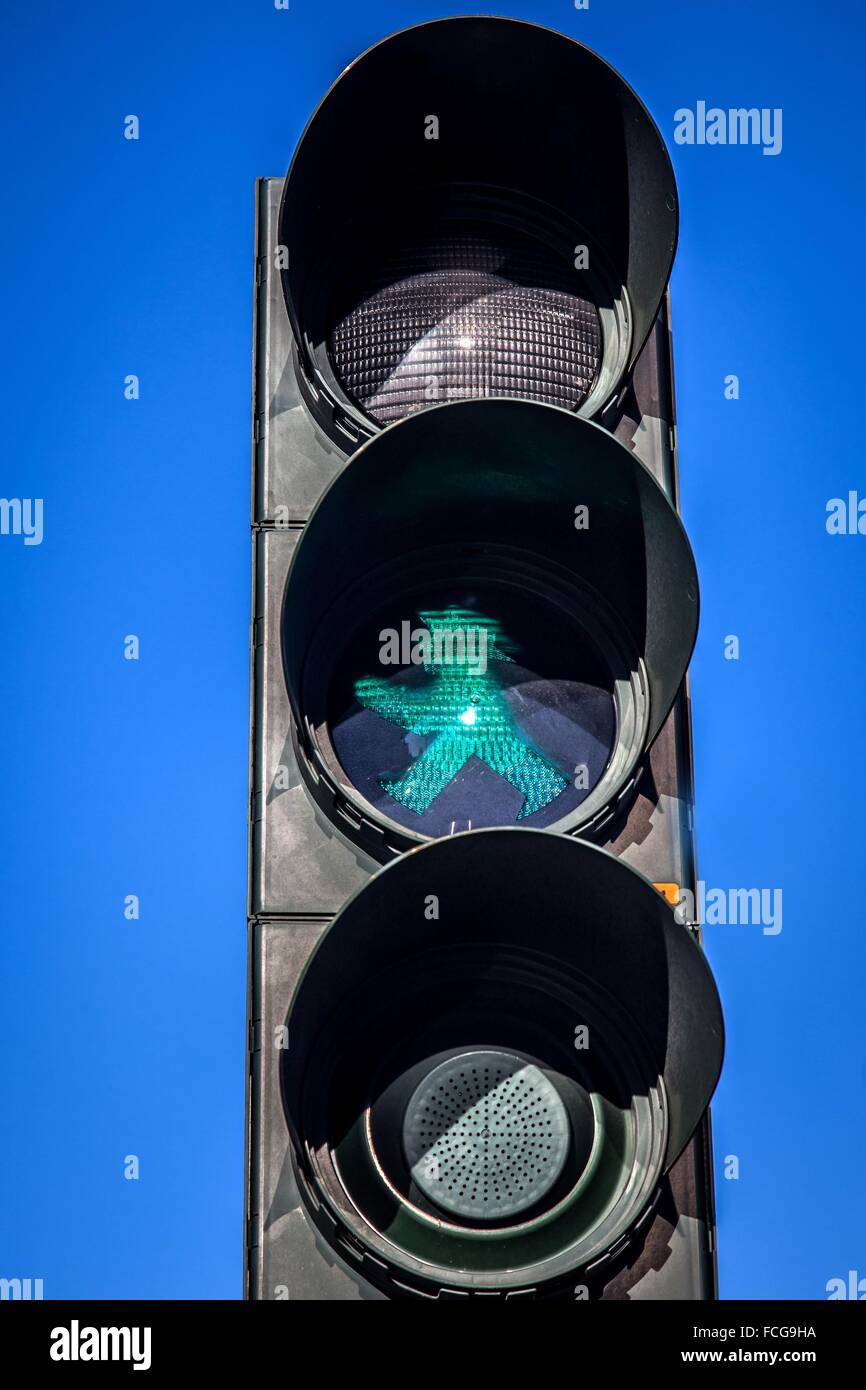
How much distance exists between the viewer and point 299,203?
5.09 metres

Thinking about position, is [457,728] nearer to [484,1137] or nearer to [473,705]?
[473,705]

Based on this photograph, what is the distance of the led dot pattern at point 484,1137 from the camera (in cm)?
439

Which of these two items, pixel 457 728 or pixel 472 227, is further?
pixel 472 227

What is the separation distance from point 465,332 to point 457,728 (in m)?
1.14

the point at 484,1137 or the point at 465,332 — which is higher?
the point at 465,332

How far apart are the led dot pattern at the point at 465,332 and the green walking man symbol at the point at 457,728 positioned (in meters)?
0.80

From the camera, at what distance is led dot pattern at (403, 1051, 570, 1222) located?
4.39m

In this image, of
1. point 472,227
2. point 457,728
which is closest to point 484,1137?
point 457,728

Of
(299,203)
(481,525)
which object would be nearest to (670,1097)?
(481,525)

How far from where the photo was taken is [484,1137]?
4.44m

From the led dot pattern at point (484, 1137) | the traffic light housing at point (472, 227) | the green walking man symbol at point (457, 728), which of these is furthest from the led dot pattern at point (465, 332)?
the led dot pattern at point (484, 1137)

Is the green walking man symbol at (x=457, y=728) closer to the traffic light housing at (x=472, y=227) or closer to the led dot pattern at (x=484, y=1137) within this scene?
the led dot pattern at (x=484, y=1137)
